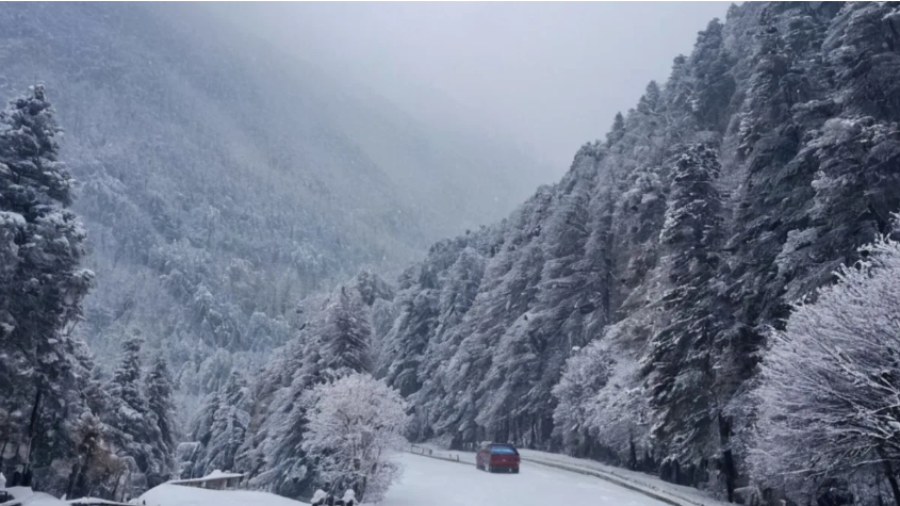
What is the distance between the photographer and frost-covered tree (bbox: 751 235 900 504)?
51.3 feet

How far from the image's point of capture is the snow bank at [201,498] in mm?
27359

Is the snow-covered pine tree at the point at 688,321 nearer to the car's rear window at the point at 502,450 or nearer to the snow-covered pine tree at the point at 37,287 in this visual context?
the car's rear window at the point at 502,450

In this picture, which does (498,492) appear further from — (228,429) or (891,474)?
(228,429)

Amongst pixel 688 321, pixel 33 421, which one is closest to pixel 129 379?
pixel 33 421

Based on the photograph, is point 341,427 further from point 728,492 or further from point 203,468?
point 203,468

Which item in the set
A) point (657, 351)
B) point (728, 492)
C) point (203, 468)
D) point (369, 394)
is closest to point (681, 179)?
point (657, 351)

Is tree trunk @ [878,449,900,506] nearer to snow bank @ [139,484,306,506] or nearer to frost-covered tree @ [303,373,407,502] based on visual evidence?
frost-covered tree @ [303,373,407,502]

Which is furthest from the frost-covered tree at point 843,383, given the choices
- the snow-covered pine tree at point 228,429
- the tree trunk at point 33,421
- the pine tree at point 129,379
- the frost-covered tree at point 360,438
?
the snow-covered pine tree at point 228,429

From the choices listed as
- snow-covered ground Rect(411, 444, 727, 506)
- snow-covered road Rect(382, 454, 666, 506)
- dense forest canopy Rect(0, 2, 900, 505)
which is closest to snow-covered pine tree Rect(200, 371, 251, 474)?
dense forest canopy Rect(0, 2, 900, 505)

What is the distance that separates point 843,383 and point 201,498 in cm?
2526

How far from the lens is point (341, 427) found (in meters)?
33.2

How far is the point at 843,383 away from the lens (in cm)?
1622

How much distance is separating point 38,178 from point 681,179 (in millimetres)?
28549

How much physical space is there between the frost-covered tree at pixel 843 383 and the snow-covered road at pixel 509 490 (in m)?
9.57
